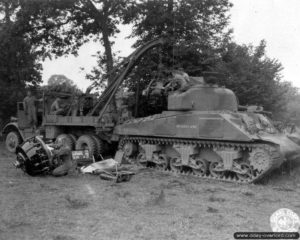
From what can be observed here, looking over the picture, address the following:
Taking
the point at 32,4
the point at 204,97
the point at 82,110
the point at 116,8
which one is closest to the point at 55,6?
the point at 32,4

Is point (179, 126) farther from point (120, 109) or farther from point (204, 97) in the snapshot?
point (120, 109)

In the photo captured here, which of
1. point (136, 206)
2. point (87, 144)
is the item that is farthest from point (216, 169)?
point (87, 144)

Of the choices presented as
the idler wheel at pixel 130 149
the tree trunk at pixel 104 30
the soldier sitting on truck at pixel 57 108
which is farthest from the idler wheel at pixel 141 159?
the tree trunk at pixel 104 30

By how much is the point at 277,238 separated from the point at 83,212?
151 inches

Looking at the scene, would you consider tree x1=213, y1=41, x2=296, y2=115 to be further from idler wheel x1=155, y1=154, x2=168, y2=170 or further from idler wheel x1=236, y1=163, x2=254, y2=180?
idler wheel x1=236, y1=163, x2=254, y2=180

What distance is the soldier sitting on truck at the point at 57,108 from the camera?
17031 millimetres

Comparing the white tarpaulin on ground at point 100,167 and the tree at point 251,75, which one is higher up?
the tree at point 251,75

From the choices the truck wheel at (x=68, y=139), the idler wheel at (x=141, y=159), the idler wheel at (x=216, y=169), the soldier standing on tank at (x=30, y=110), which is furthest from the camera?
the soldier standing on tank at (x=30, y=110)

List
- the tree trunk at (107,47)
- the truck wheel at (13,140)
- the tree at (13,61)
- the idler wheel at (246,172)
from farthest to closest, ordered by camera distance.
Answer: the tree trunk at (107,47) → the tree at (13,61) → the truck wheel at (13,140) → the idler wheel at (246,172)

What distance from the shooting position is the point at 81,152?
13.8 metres

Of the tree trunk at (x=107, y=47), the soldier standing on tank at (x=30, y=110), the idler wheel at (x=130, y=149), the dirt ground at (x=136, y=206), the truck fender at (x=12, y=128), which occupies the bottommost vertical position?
the dirt ground at (x=136, y=206)

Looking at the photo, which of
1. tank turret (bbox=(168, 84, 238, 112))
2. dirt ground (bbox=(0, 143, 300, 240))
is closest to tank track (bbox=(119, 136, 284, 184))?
dirt ground (bbox=(0, 143, 300, 240))

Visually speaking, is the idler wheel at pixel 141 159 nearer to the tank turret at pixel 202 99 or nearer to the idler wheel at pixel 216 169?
the tank turret at pixel 202 99

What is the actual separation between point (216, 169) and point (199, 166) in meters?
0.62
